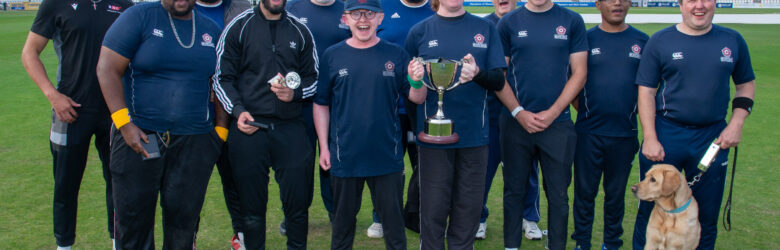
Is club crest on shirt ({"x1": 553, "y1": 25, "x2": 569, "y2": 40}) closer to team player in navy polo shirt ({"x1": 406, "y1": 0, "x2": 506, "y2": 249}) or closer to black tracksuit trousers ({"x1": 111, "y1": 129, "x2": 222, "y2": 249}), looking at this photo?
team player in navy polo shirt ({"x1": 406, "y1": 0, "x2": 506, "y2": 249})

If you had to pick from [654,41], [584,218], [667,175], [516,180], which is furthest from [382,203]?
[654,41]

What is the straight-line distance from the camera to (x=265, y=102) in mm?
4223

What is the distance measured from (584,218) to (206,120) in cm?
282

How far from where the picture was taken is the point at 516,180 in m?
4.59

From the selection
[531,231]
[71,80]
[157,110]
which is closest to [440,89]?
[157,110]

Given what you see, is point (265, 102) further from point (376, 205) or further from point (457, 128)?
point (457, 128)

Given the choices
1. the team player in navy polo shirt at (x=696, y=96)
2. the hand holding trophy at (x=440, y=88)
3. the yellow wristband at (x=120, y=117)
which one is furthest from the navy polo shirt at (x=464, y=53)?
the yellow wristband at (x=120, y=117)

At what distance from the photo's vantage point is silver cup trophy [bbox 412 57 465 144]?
374 cm

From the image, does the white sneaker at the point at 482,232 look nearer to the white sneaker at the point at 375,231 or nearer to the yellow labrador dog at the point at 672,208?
the white sneaker at the point at 375,231

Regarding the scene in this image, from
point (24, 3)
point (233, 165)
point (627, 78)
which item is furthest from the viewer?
point (24, 3)

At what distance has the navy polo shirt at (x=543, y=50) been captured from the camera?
4.43 meters

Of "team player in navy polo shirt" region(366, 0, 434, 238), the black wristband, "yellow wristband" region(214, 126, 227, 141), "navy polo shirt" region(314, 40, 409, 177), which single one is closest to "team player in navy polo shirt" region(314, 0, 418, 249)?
"navy polo shirt" region(314, 40, 409, 177)

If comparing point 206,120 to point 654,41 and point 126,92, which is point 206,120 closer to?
point 126,92

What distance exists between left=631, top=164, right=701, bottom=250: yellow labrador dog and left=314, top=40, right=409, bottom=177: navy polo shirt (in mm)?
1692
